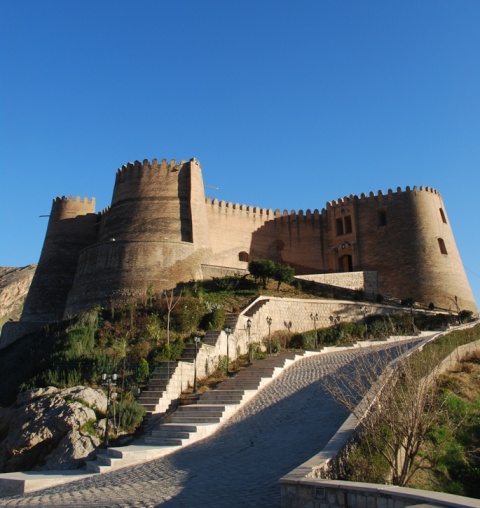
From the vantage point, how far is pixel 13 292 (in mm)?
51469

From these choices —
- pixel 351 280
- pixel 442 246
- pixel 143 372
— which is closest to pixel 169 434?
pixel 143 372

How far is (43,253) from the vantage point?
30.2 meters

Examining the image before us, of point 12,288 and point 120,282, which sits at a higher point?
point 12,288

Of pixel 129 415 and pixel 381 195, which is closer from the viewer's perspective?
pixel 129 415

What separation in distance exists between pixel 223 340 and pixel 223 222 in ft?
48.9

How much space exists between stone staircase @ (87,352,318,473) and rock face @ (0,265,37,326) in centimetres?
3835

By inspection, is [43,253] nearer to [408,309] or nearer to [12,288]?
[408,309]

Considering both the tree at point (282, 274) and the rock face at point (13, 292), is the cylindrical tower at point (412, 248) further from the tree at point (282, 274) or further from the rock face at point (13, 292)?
the rock face at point (13, 292)

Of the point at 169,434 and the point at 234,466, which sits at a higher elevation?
the point at 169,434

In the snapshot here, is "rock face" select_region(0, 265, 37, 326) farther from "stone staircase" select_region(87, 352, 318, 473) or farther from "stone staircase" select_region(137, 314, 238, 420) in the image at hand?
"stone staircase" select_region(87, 352, 318, 473)

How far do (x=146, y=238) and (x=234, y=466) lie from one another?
18.3m

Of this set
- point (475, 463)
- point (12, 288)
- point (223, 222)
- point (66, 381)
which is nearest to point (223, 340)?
point (66, 381)

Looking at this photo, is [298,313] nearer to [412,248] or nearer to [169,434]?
[412,248]

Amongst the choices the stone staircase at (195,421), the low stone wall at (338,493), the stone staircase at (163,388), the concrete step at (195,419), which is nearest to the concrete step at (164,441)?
the stone staircase at (195,421)
